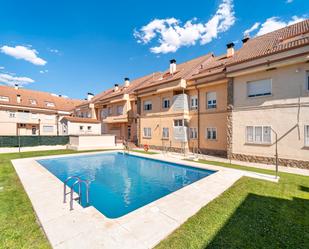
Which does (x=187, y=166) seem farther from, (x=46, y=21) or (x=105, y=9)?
(x=46, y=21)

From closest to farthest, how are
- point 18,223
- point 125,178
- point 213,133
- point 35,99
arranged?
point 18,223 → point 125,178 → point 213,133 → point 35,99

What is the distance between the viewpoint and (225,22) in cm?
1656

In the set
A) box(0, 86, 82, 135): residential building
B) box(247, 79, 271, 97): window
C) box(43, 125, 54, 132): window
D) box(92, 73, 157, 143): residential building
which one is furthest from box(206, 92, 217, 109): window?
box(43, 125, 54, 132): window

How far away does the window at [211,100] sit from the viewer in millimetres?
17109

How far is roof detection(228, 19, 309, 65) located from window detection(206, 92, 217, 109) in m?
3.70

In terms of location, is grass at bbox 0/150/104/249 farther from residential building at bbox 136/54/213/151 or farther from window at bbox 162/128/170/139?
window at bbox 162/128/170/139

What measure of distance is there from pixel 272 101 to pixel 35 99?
1666 inches

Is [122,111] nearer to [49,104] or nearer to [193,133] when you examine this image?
[193,133]

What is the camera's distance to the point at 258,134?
1327 cm

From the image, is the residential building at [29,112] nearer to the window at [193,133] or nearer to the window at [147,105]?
the window at [147,105]

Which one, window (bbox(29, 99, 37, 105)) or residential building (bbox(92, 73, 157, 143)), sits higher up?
window (bbox(29, 99, 37, 105))

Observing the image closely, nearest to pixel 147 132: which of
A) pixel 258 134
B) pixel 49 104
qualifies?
pixel 258 134

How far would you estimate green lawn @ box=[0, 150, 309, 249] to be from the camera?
3.78m

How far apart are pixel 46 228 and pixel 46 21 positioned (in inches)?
879
